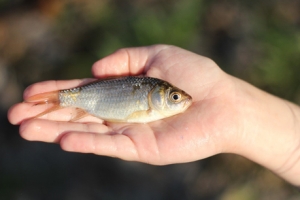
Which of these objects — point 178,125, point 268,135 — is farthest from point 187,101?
point 268,135

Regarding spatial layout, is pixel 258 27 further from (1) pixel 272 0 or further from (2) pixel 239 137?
(2) pixel 239 137

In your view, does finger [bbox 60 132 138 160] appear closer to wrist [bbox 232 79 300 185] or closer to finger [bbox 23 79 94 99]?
finger [bbox 23 79 94 99]

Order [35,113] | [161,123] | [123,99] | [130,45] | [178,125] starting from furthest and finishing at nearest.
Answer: [130,45]
[123,99]
[161,123]
[35,113]
[178,125]

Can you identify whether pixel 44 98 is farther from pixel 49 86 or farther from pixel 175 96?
pixel 175 96

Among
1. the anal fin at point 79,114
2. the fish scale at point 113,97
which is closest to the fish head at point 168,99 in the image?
the fish scale at point 113,97

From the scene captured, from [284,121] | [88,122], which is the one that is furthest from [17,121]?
[284,121]

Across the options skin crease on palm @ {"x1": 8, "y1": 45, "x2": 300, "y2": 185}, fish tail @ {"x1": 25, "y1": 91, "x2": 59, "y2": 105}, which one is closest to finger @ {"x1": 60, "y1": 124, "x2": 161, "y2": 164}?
skin crease on palm @ {"x1": 8, "y1": 45, "x2": 300, "y2": 185}

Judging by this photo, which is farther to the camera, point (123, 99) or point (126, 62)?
point (126, 62)
